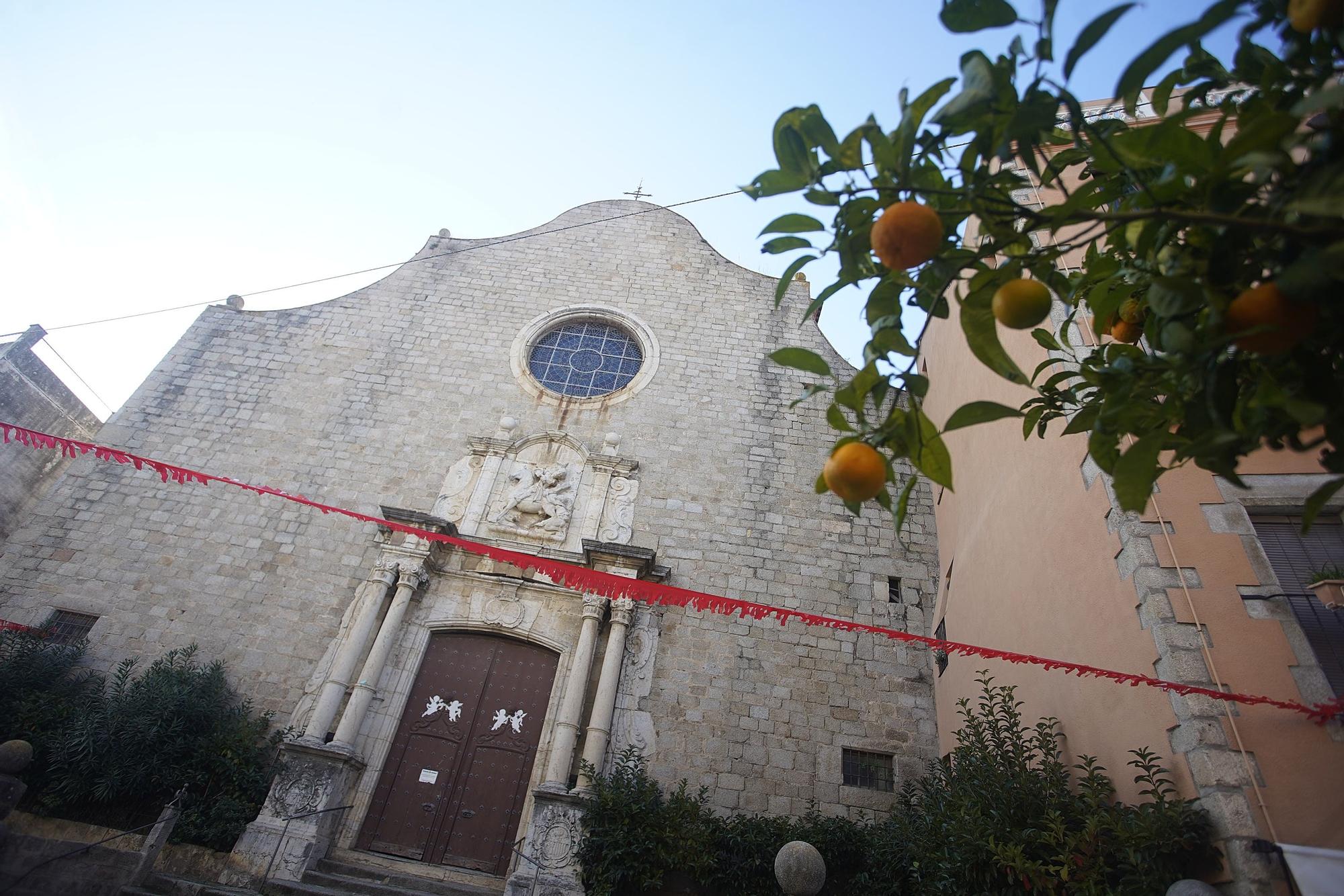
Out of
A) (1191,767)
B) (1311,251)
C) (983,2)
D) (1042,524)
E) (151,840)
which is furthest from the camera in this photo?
(1042,524)

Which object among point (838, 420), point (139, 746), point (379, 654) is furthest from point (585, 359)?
point (838, 420)

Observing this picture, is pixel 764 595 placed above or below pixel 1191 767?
above

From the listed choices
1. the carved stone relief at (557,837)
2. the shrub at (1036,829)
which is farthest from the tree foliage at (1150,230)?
the carved stone relief at (557,837)

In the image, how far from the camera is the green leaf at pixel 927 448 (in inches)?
60.9

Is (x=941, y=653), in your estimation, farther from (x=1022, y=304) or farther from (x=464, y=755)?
(x=1022, y=304)

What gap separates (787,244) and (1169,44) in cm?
Result: 79

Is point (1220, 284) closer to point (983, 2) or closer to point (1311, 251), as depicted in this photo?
point (1311, 251)

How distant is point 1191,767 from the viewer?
11.2ft

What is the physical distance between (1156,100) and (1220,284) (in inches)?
20.5

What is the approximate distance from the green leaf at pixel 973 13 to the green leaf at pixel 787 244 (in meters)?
0.51

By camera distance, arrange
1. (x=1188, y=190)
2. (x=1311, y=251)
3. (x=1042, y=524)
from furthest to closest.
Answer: (x=1042, y=524), (x=1188, y=190), (x=1311, y=251)

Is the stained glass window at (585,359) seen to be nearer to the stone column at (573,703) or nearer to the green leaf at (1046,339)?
the stone column at (573,703)

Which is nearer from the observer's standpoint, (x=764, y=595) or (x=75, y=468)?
(x=764, y=595)

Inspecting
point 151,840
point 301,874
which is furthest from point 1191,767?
point 151,840
